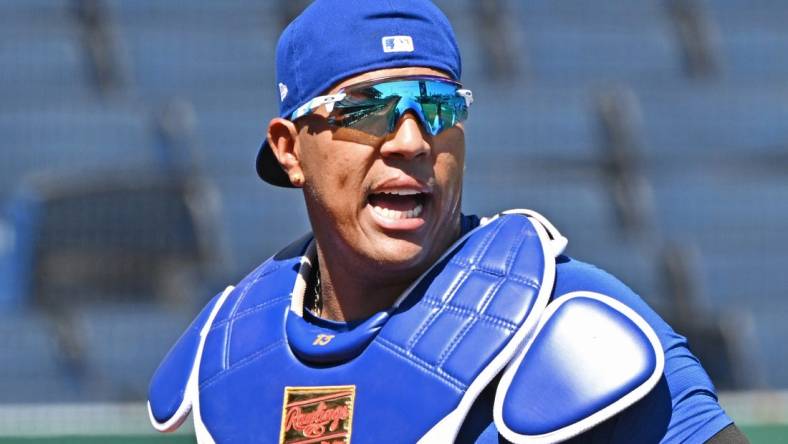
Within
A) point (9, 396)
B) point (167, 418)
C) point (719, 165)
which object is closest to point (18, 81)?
point (9, 396)

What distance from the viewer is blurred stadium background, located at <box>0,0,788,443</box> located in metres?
6.73

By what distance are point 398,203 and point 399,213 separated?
2 cm

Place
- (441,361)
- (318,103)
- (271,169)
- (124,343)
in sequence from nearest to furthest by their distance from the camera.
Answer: (441,361) < (318,103) < (271,169) < (124,343)

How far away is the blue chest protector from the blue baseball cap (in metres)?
0.25

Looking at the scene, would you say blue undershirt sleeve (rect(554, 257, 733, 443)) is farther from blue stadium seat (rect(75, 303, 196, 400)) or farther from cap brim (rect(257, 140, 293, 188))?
blue stadium seat (rect(75, 303, 196, 400))

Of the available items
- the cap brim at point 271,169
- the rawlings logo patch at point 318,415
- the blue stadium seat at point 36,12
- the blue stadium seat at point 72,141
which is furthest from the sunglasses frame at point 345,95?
the blue stadium seat at point 36,12

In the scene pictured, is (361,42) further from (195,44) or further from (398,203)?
(195,44)

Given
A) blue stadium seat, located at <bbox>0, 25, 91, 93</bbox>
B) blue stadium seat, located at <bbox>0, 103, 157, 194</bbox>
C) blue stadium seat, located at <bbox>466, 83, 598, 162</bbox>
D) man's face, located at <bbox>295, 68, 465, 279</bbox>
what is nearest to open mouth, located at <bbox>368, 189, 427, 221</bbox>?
man's face, located at <bbox>295, 68, 465, 279</bbox>

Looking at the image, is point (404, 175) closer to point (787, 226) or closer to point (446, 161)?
point (446, 161)

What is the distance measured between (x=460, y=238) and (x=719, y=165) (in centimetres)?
657

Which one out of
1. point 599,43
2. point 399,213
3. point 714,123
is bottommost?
point 714,123

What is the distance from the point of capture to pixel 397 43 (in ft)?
5.41

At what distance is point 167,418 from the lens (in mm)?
1899

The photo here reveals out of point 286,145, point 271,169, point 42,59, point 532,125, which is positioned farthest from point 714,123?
point 286,145
